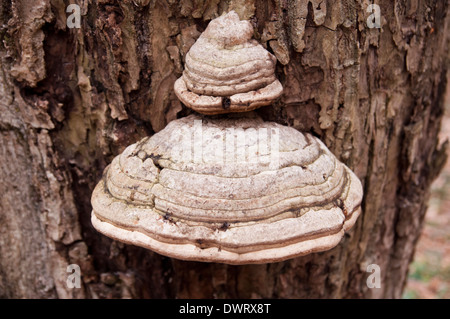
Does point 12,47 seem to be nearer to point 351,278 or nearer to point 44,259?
point 44,259

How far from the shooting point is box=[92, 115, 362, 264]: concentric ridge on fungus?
1.78 meters

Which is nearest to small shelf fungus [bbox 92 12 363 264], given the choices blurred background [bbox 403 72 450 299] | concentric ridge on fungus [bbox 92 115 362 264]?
concentric ridge on fungus [bbox 92 115 362 264]

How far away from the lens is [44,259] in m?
3.02

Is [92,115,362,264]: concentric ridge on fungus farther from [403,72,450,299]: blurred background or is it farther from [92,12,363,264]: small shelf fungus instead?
[403,72,450,299]: blurred background

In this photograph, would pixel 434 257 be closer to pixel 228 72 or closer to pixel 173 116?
pixel 173 116

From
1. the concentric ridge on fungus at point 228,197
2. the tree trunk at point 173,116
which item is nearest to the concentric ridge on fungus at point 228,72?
the concentric ridge on fungus at point 228,197

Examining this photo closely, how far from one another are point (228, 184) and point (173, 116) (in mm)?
879

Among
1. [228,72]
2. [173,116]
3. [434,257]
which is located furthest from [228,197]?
[434,257]

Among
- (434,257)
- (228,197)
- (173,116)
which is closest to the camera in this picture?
(228,197)

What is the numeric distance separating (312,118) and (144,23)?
47.8 inches

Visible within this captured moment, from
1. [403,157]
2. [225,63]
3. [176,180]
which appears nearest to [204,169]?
[176,180]

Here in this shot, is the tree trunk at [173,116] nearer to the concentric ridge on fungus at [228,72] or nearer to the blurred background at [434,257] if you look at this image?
the concentric ridge on fungus at [228,72]

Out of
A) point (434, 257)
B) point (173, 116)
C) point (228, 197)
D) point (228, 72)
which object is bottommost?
point (434, 257)

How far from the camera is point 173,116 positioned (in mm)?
2529
